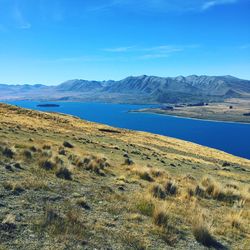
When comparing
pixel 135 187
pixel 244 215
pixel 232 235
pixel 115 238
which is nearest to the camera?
pixel 115 238

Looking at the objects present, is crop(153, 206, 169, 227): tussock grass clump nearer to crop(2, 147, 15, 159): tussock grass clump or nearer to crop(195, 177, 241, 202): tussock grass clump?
crop(195, 177, 241, 202): tussock grass clump

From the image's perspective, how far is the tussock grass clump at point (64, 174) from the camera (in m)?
14.8

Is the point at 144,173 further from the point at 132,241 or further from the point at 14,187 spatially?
the point at 132,241

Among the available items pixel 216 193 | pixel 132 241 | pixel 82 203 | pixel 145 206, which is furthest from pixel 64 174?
pixel 132 241

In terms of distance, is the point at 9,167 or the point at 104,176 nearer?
the point at 9,167

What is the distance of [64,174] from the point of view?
1513 centimetres

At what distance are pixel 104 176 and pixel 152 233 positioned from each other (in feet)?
25.5

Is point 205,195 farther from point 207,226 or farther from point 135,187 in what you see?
point 207,226

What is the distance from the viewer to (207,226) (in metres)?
10.2

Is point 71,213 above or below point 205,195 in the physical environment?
above

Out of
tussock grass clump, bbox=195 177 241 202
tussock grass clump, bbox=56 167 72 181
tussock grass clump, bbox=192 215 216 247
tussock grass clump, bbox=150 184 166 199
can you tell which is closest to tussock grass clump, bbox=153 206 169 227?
tussock grass clump, bbox=192 215 216 247

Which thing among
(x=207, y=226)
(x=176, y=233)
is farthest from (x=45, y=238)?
(x=207, y=226)

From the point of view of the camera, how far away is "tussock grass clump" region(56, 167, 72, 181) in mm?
14849

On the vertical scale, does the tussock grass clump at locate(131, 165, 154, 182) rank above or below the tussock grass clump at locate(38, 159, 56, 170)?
below
